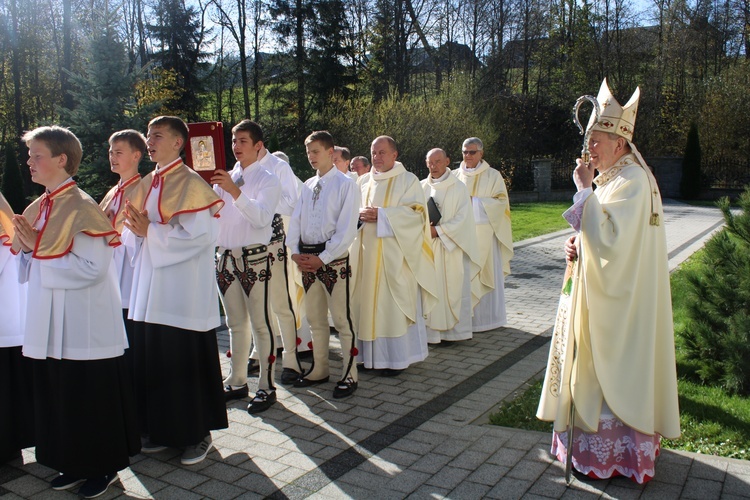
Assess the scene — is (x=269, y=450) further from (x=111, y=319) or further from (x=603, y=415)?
(x=603, y=415)

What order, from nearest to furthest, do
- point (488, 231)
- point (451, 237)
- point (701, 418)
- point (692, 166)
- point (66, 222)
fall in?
point (66, 222) < point (701, 418) < point (451, 237) < point (488, 231) < point (692, 166)

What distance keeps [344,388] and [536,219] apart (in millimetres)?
17167

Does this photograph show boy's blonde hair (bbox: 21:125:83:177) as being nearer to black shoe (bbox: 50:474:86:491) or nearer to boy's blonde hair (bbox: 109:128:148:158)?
boy's blonde hair (bbox: 109:128:148:158)

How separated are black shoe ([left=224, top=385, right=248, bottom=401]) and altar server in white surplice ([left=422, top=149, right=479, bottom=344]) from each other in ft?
8.46

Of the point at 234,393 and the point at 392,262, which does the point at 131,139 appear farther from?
the point at 392,262

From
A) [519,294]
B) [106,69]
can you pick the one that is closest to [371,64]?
[106,69]

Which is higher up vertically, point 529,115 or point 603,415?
point 529,115

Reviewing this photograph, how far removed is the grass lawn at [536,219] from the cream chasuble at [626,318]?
13.1 meters

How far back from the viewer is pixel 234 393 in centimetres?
548

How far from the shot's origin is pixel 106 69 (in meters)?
15.2

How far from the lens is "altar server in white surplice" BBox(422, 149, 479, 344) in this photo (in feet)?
24.5

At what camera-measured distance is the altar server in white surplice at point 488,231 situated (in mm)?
8023

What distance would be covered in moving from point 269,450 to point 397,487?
3.36 ft

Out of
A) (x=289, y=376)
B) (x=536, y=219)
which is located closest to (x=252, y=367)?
(x=289, y=376)
